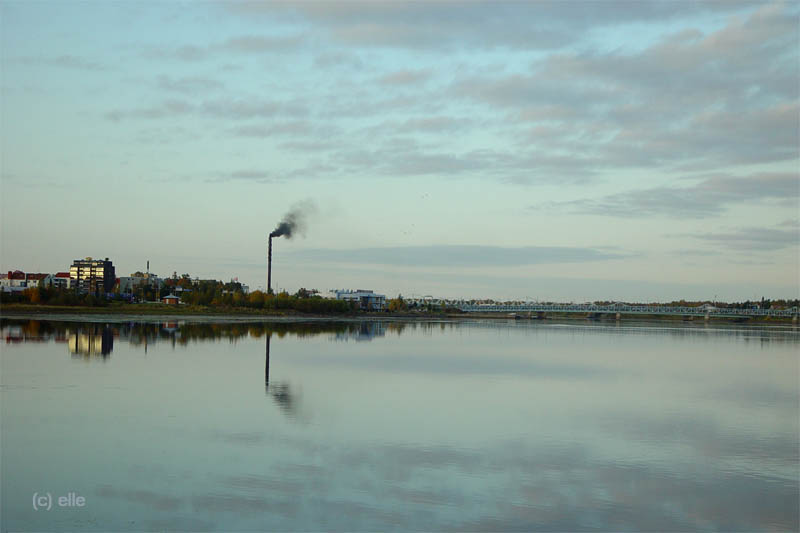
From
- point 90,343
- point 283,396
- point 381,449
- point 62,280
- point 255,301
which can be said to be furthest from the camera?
point 62,280

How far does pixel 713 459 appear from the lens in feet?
60.8

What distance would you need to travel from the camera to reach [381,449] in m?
18.3

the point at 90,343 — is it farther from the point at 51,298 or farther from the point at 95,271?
the point at 95,271

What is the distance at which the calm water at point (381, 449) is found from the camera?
13312 mm

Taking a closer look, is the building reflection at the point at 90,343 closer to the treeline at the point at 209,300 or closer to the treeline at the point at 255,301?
the treeline at the point at 209,300

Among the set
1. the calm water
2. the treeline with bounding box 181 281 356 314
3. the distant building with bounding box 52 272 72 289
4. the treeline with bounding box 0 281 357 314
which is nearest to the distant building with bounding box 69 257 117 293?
the distant building with bounding box 52 272 72 289

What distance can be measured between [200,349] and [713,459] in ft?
107

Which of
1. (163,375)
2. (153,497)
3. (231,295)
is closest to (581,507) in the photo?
(153,497)

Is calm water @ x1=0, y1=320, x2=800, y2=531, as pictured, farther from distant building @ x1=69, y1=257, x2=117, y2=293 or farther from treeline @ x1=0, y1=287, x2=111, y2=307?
distant building @ x1=69, y1=257, x2=117, y2=293

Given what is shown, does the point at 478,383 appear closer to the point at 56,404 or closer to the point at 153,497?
the point at 56,404

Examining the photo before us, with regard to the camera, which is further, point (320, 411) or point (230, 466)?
point (320, 411)

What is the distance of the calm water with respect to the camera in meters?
13.3

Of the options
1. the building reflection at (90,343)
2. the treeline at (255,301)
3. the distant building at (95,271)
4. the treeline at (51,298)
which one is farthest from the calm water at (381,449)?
the distant building at (95,271)

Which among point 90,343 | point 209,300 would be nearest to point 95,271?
point 209,300
